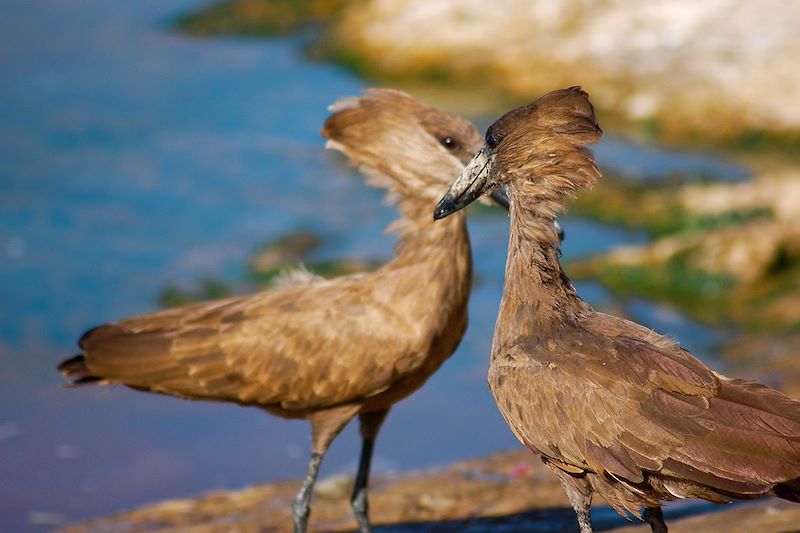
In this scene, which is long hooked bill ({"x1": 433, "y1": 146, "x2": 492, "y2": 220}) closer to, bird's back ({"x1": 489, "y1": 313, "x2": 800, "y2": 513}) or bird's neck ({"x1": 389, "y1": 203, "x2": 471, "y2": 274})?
bird's back ({"x1": 489, "y1": 313, "x2": 800, "y2": 513})

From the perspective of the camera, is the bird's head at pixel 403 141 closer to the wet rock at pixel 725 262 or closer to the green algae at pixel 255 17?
the wet rock at pixel 725 262

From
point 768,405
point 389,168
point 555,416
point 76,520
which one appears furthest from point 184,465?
point 768,405

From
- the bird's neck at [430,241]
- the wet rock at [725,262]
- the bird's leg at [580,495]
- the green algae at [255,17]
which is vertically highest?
the green algae at [255,17]

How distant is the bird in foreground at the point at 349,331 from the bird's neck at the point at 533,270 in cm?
93

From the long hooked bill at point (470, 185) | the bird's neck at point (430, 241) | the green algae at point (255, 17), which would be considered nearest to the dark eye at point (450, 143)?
the bird's neck at point (430, 241)

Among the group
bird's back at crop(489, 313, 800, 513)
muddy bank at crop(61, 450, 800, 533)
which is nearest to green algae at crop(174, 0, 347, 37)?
muddy bank at crop(61, 450, 800, 533)

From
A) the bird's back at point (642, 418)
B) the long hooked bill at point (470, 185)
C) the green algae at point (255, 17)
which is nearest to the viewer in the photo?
the bird's back at point (642, 418)

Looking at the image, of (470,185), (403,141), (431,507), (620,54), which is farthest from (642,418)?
(620,54)

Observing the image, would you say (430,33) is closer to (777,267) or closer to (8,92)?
(8,92)

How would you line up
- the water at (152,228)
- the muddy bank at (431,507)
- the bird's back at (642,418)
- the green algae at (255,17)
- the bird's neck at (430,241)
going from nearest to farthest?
1. the bird's back at (642,418)
2. the bird's neck at (430,241)
3. the muddy bank at (431,507)
4. the water at (152,228)
5. the green algae at (255,17)

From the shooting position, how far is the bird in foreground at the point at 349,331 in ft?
21.8

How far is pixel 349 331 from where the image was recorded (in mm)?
6715

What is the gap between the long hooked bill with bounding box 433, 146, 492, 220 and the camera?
5.89 m

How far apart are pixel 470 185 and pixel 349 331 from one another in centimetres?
116
